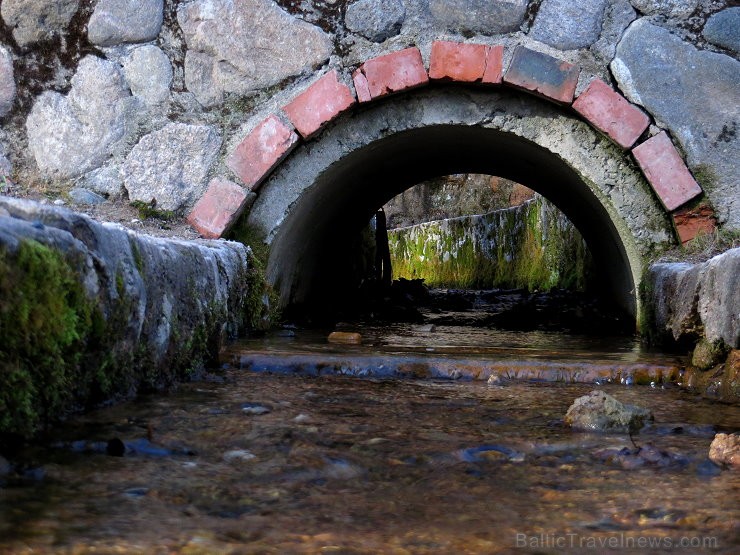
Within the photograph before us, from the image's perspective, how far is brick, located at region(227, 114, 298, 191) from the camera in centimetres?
424

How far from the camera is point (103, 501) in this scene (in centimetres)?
129

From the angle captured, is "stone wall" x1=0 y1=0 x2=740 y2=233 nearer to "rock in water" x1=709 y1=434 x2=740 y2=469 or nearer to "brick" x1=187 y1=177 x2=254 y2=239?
"brick" x1=187 y1=177 x2=254 y2=239

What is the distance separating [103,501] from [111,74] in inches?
141

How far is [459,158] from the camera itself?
6000 millimetres

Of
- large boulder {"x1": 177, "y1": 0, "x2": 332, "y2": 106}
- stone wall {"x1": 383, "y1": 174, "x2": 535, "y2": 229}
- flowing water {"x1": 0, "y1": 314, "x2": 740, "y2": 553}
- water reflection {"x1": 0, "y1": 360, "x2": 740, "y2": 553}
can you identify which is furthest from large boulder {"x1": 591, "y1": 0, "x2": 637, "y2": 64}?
stone wall {"x1": 383, "y1": 174, "x2": 535, "y2": 229}

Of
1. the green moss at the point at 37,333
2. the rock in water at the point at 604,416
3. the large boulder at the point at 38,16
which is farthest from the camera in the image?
the large boulder at the point at 38,16

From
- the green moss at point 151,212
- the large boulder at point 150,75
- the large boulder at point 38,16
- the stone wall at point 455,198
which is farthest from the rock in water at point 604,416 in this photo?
the stone wall at point 455,198

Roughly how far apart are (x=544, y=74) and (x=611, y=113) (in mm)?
410

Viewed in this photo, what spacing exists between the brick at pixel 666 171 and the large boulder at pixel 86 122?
2842 mm

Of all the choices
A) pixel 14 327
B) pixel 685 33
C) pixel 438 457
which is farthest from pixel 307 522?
pixel 685 33

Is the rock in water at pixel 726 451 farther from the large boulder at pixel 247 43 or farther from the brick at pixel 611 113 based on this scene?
the large boulder at pixel 247 43

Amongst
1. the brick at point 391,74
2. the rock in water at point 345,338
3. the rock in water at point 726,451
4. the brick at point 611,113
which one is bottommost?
the rock in water at point 726,451

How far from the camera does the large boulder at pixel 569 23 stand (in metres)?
4.12

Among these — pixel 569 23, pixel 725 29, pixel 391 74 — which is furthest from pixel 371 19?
pixel 725 29
